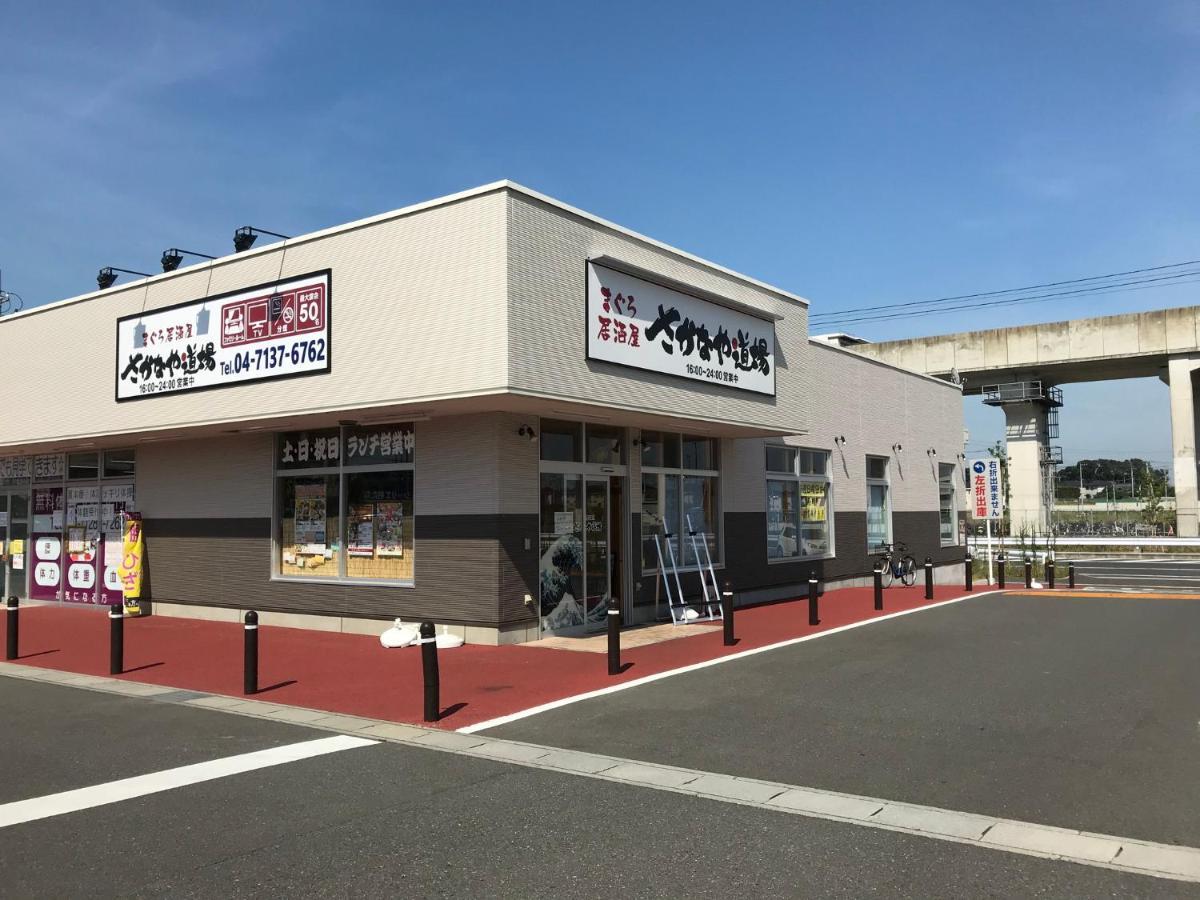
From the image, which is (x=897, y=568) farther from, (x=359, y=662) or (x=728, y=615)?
(x=359, y=662)

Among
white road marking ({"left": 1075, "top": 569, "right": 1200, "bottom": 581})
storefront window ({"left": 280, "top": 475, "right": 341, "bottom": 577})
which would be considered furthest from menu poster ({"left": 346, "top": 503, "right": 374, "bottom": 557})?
white road marking ({"left": 1075, "top": 569, "right": 1200, "bottom": 581})

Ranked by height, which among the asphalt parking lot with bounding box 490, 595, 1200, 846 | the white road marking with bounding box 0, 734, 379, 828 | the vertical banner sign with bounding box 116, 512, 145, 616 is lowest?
the asphalt parking lot with bounding box 490, 595, 1200, 846

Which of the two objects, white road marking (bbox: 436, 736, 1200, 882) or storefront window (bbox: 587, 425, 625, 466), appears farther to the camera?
storefront window (bbox: 587, 425, 625, 466)

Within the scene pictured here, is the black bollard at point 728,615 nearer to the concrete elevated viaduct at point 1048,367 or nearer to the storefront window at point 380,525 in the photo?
the storefront window at point 380,525

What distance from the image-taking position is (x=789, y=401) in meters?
18.2

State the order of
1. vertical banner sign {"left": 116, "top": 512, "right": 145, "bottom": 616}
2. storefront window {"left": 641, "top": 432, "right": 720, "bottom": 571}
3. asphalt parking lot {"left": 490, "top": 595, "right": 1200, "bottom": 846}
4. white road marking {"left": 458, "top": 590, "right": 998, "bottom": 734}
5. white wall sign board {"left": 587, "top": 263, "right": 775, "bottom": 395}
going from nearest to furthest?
1. asphalt parking lot {"left": 490, "top": 595, "right": 1200, "bottom": 846}
2. white road marking {"left": 458, "top": 590, "right": 998, "bottom": 734}
3. white wall sign board {"left": 587, "top": 263, "right": 775, "bottom": 395}
4. storefront window {"left": 641, "top": 432, "right": 720, "bottom": 571}
5. vertical banner sign {"left": 116, "top": 512, "right": 145, "bottom": 616}

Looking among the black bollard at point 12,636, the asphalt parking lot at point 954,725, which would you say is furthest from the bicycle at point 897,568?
the black bollard at point 12,636

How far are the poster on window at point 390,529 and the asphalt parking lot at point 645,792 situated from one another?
15.2 feet

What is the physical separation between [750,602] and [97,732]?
13012mm

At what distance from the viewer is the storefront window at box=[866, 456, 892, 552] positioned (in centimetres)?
2422

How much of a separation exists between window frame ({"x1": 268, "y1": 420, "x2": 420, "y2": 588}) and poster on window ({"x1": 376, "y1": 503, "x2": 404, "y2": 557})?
39cm

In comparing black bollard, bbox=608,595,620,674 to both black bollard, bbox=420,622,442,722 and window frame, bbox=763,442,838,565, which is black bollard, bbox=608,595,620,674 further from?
window frame, bbox=763,442,838,565

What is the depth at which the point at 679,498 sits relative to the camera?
17297mm

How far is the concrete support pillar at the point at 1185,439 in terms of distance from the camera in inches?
1606
